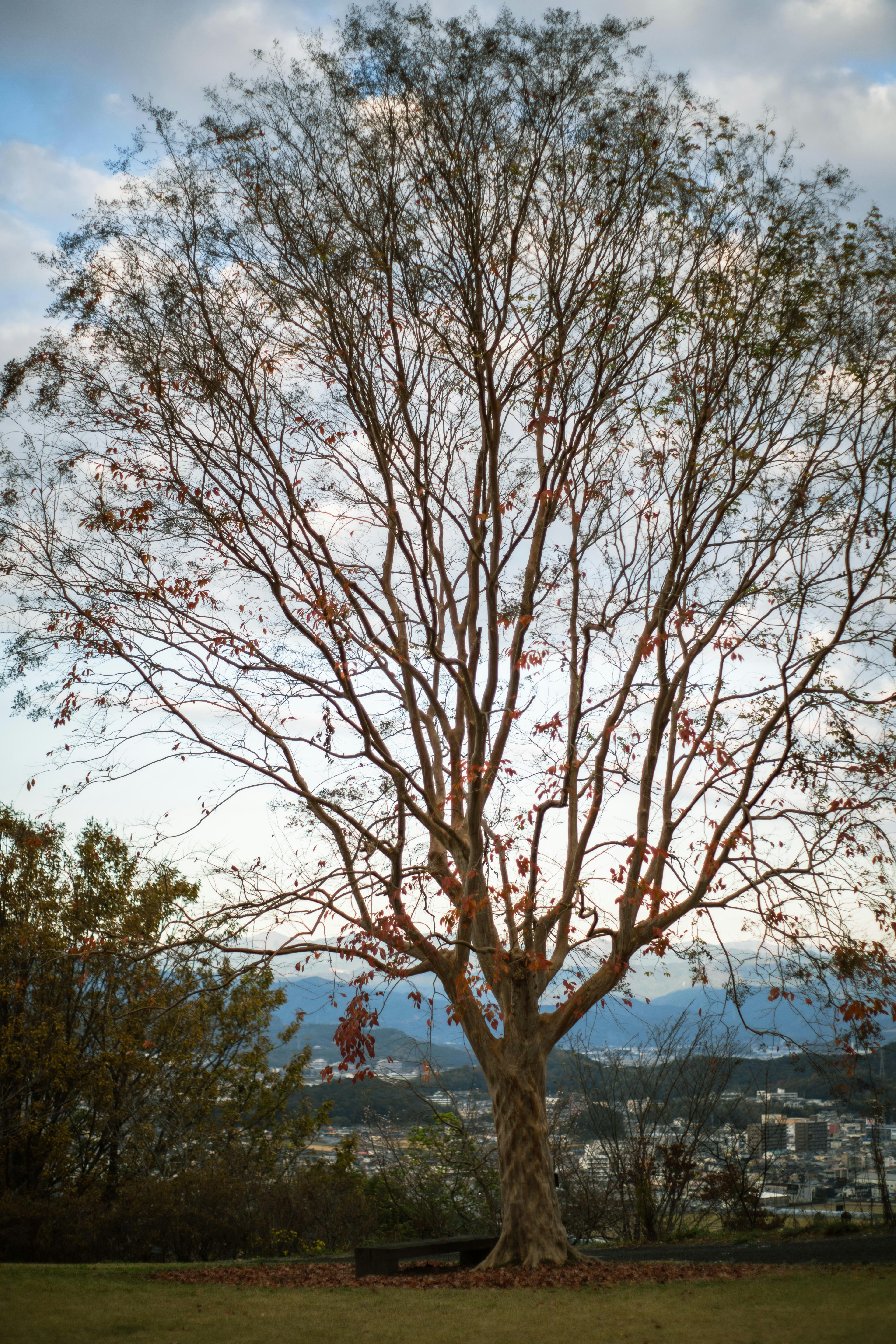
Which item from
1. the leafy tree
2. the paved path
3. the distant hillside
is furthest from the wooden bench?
the leafy tree

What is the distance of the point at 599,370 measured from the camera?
8.68 meters

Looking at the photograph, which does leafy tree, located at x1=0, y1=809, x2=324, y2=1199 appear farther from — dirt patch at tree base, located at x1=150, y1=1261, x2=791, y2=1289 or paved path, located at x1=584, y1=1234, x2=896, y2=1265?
paved path, located at x1=584, y1=1234, x2=896, y2=1265

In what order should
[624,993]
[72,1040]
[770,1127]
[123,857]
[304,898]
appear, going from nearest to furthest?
[304,898]
[624,993]
[770,1127]
[72,1040]
[123,857]

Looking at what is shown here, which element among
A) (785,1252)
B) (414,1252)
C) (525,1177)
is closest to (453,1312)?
(525,1177)

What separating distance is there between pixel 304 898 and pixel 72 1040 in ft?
23.9

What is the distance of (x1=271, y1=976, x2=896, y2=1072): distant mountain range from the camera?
7.92 m

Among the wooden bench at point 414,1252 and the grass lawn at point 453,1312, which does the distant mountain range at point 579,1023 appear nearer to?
the wooden bench at point 414,1252

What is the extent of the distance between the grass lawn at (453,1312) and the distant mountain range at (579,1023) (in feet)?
6.09

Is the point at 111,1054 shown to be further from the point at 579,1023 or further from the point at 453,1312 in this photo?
the point at 453,1312

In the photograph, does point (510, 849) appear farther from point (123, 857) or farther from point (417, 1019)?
point (123, 857)

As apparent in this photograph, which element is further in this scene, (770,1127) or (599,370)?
(770,1127)

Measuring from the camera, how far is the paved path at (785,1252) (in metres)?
7.62

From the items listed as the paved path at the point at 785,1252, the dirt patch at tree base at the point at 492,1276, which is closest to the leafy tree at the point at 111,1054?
the dirt patch at tree base at the point at 492,1276

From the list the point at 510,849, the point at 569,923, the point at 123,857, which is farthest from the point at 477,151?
the point at 123,857
